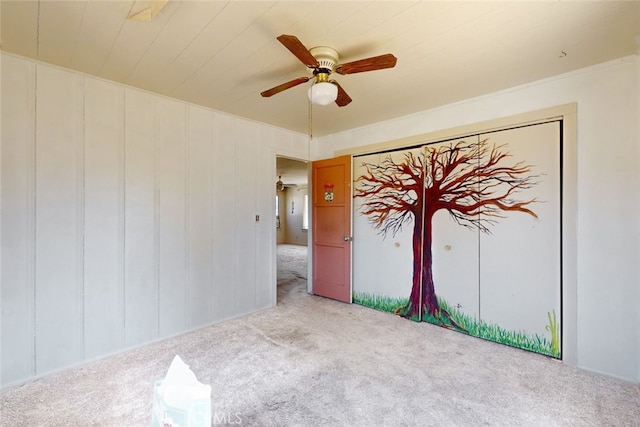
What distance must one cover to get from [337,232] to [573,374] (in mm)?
2736

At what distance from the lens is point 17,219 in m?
2.14

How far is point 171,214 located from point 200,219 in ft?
1.00

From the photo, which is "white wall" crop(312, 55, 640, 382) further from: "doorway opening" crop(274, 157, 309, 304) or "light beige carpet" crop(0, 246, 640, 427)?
"doorway opening" crop(274, 157, 309, 304)

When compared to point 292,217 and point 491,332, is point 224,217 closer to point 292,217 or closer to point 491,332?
point 491,332

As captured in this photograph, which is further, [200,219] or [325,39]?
[200,219]

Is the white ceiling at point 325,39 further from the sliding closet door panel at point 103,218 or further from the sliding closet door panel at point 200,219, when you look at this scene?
the sliding closet door panel at point 200,219

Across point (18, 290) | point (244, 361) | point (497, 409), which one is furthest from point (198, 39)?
point (497, 409)

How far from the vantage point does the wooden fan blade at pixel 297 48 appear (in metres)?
1.57

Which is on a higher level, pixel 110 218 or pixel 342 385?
pixel 110 218

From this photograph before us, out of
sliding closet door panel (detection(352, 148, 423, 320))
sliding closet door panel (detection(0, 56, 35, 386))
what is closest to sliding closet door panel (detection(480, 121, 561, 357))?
sliding closet door panel (detection(352, 148, 423, 320))

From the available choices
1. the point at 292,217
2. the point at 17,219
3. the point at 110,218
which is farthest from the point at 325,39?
the point at 292,217

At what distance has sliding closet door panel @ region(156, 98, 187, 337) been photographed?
9.47 ft

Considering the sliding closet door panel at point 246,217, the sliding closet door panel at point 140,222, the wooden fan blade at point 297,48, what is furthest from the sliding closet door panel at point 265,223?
the wooden fan blade at point 297,48

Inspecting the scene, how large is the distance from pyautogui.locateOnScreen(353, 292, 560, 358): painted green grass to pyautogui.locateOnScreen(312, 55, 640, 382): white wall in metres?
0.21
